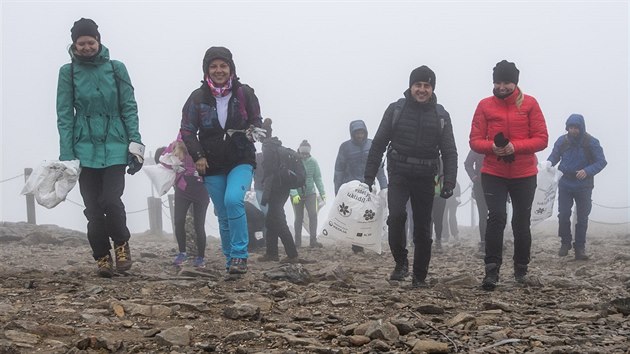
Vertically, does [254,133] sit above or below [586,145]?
above

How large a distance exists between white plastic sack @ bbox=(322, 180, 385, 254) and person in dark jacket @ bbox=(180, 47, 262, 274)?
1543mm

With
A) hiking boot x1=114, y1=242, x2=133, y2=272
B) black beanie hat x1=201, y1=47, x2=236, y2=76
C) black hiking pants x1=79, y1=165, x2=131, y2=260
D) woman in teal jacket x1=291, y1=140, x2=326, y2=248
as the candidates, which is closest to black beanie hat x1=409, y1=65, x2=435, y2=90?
black beanie hat x1=201, y1=47, x2=236, y2=76

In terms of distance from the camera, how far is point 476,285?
235 inches

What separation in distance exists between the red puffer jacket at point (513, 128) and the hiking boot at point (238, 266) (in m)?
2.20

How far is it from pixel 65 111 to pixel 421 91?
293 cm

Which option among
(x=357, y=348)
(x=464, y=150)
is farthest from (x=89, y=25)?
(x=464, y=150)

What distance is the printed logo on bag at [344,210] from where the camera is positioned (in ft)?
23.8

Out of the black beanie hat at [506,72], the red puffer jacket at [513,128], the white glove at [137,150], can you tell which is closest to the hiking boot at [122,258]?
the white glove at [137,150]

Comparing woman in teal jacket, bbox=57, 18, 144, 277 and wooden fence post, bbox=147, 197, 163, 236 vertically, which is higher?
woman in teal jacket, bbox=57, 18, 144, 277

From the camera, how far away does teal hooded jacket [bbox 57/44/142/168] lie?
5.69 meters

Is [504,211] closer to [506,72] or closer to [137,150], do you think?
[506,72]

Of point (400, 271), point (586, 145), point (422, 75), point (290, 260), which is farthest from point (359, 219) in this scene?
point (586, 145)

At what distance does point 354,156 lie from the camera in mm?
10805

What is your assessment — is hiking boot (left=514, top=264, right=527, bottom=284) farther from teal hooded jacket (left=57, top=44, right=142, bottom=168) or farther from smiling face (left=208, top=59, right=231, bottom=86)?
teal hooded jacket (left=57, top=44, right=142, bottom=168)
